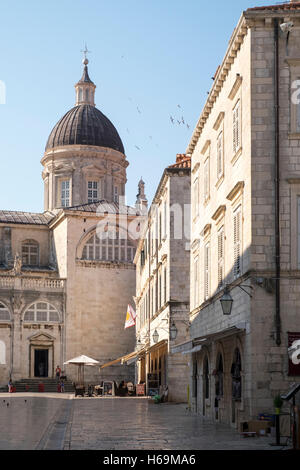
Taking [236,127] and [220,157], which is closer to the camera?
[236,127]

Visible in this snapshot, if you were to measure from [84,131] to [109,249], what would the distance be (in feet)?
38.7

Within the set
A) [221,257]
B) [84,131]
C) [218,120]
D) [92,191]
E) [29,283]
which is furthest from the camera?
[84,131]

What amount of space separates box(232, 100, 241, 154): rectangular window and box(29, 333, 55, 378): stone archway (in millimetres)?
36717

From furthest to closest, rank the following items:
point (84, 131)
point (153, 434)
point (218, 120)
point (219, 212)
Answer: point (84, 131)
point (218, 120)
point (219, 212)
point (153, 434)

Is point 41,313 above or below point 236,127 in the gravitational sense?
below

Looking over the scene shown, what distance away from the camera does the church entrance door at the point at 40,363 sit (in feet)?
182

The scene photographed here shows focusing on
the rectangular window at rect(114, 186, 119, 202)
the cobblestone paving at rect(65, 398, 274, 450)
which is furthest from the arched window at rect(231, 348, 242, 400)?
the rectangular window at rect(114, 186, 119, 202)

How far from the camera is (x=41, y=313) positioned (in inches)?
2205

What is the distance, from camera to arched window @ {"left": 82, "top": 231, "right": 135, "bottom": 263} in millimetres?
59219

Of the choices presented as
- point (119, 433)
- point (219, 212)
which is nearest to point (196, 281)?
point (219, 212)

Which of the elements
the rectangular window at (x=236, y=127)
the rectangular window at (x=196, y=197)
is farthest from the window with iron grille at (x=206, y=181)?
the rectangular window at (x=236, y=127)

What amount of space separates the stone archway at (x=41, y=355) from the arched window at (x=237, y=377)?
36.3m

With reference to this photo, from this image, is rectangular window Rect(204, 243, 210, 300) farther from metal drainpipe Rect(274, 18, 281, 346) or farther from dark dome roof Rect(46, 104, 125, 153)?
dark dome roof Rect(46, 104, 125, 153)

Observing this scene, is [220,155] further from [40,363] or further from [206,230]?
[40,363]
